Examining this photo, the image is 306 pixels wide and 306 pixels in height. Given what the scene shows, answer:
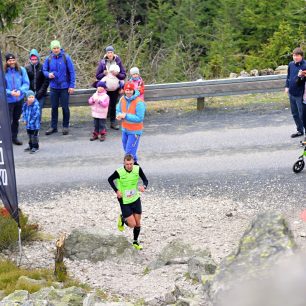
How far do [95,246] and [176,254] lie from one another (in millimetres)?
1204

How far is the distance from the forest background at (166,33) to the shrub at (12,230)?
21.7 ft

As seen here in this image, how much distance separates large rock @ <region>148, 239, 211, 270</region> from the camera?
32.7ft

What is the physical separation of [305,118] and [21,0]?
23.3ft

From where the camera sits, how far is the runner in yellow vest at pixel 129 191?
34.1ft

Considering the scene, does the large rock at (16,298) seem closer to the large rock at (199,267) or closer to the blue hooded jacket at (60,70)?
the large rock at (199,267)

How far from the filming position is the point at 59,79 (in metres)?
15.0

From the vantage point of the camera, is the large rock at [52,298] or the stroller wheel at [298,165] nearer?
the large rock at [52,298]

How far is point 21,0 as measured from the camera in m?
16.5

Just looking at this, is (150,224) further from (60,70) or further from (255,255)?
(255,255)

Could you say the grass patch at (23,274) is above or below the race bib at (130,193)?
below

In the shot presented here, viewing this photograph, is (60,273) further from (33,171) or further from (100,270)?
(33,171)

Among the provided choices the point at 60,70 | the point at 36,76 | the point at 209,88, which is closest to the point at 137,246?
the point at 60,70

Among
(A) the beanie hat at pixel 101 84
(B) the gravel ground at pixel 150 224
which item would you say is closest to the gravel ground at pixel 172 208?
(B) the gravel ground at pixel 150 224

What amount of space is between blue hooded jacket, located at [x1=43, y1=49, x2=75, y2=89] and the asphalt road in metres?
1.05
